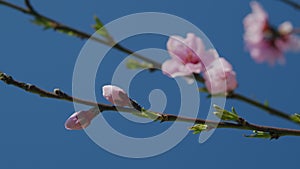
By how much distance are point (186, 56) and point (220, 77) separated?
0.38 metres

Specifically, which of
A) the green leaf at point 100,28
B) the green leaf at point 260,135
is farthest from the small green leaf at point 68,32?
the green leaf at point 260,135

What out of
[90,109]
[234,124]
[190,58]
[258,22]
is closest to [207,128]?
[234,124]

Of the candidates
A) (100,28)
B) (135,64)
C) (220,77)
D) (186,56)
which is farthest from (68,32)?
(220,77)

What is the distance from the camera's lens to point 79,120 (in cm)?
244

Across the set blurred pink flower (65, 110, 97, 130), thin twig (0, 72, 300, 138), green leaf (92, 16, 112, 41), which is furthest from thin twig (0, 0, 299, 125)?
blurred pink flower (65, 110, 97, 130)

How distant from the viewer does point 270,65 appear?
5.79 feet

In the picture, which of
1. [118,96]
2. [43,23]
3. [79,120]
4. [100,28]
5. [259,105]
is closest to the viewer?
[259,105]

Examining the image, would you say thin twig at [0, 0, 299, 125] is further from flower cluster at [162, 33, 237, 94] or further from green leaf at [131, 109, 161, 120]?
green leaf at [131, 109, 161, 120]

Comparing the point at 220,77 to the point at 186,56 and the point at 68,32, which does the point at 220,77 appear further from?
the point at 68,32

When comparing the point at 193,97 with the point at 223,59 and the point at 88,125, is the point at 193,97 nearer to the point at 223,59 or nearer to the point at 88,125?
the point at 223,59

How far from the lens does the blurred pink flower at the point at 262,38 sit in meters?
1.75

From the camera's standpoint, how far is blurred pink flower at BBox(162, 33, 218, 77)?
1964 mm

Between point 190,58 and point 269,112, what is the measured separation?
1.93ft

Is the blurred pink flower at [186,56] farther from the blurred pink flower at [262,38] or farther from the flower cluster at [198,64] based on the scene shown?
the blurred pink flower at [262,38]
